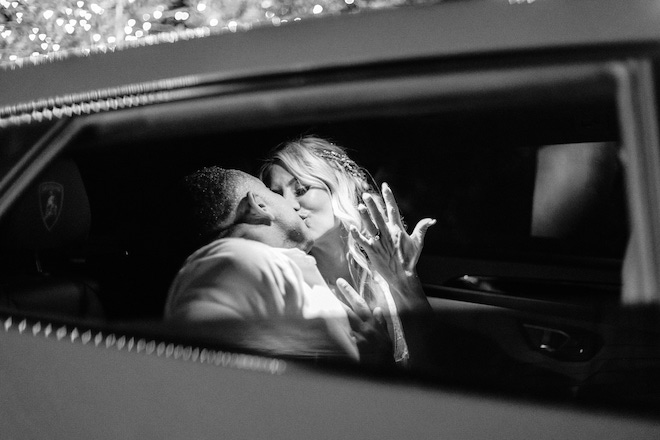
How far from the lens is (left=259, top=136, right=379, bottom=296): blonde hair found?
1.30 m

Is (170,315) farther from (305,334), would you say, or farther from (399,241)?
(399,241)

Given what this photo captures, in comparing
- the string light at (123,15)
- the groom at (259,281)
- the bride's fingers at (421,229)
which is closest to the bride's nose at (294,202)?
the groom at (259,281)

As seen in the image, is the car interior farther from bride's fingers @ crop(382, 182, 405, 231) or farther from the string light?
the string light

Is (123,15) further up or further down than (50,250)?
further up

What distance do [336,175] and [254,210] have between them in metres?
0.19

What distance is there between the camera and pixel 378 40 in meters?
1.36

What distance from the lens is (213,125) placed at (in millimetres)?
1391

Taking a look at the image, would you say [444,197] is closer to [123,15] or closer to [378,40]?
[378,40]

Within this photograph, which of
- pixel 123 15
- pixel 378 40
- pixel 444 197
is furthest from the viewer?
pixel 123 15

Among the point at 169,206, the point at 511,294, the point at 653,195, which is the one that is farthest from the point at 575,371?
the point at 169,206

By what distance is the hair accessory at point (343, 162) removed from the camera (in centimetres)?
129

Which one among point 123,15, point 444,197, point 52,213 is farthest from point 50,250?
point 123,15

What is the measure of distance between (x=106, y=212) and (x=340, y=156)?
598 mm

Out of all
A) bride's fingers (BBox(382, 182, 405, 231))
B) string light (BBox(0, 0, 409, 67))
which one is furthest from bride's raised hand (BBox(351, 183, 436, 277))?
string light (BBox(0, 0, 409, 67))
